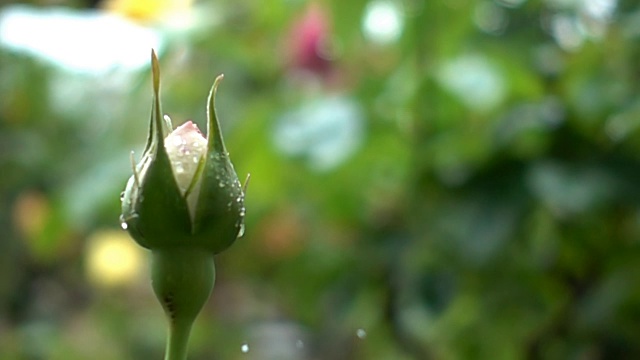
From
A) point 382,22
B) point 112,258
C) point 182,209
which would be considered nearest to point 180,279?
A: point 182,209

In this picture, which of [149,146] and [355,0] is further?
[355,0]

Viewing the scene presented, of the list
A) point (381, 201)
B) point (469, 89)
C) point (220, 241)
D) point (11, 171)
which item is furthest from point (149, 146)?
point (11, 171)

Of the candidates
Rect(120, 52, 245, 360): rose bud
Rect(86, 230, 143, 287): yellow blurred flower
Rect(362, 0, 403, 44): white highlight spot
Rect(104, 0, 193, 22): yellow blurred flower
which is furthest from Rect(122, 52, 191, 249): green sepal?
Rect(86, 230, 143, 287): yellow blurred flower

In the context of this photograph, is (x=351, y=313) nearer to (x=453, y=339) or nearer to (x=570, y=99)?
(x=453, y=339)

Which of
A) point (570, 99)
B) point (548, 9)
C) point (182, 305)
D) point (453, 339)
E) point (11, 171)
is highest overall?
point (11, 171)

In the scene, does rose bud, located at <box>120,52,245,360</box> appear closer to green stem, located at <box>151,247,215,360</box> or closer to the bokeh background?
green stem, located at <box>151,247,215,360</box>

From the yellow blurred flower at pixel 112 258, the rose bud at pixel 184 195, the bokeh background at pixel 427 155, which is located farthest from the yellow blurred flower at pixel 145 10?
the rose bud at pixel 184 195

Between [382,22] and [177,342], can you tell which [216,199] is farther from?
[382,22]
